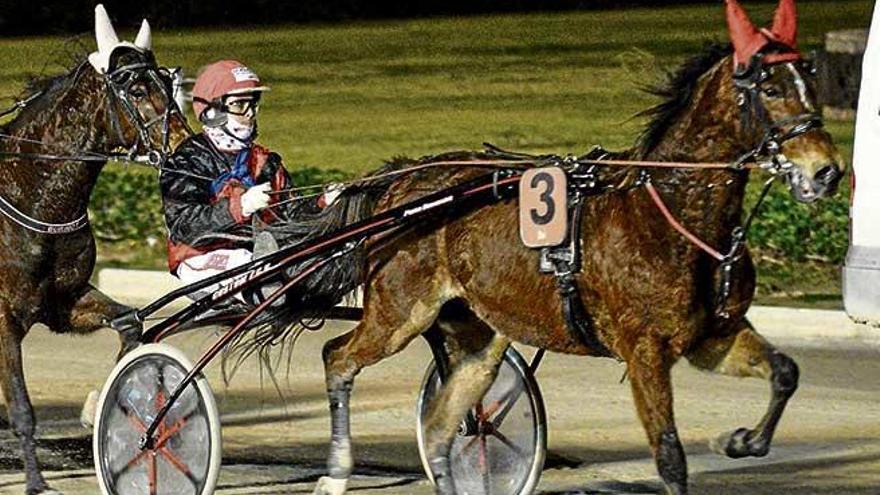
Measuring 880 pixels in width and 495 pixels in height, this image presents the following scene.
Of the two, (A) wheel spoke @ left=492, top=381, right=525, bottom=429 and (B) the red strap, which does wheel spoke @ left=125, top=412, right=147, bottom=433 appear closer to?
(A) wheel spoke @ left=492, top=381, right=525, bottom=429

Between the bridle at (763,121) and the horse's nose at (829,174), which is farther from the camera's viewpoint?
the bridle at (763,121)

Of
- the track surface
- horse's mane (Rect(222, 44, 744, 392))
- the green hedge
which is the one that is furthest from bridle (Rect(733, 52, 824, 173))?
the green hedge

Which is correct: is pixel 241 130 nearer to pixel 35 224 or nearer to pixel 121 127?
pixel 121 127

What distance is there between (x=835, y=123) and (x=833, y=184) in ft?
49.4

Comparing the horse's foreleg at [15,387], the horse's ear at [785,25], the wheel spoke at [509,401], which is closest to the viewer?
the horse's ear at [785,25]

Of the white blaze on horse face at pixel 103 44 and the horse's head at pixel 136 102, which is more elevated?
the white blaze on horse face at pixel 103 44

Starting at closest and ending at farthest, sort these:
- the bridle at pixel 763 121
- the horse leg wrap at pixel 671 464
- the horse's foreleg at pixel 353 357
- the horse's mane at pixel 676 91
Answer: the bridle at pixel 763 121 < the horse leg wrap at pixel 671 464 < the horse's mane at pixel 676 91 < the horse's foreleg at pixel 353 357

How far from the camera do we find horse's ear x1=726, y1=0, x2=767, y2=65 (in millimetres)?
7246

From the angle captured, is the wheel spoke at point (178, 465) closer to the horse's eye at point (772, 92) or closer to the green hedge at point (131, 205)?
the horse's eye at point (772, 92)

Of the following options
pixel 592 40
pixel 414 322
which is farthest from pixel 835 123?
pixel 414 322

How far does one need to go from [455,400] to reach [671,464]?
1188 millimetres

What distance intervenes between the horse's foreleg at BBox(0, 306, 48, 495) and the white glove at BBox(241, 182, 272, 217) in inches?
48.0

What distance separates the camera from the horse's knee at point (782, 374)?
25.3ft

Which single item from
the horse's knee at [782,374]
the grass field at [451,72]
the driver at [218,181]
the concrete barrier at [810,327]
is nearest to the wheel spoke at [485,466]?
the driver at [218,181]
